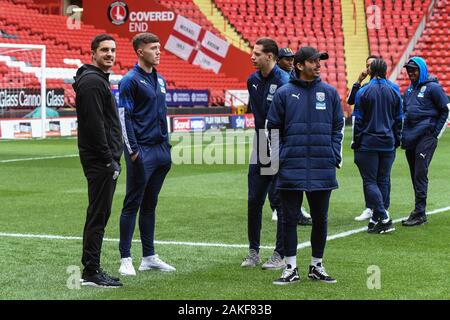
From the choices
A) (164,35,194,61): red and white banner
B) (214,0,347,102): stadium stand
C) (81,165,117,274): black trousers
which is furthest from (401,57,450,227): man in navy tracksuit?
(214,0,347,102): stadium stand

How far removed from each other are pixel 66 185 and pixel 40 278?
27.9 ft

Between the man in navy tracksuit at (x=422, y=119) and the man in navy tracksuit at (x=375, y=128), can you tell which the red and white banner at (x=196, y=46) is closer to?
the man in navy tracksuit at (x=422, y=119)

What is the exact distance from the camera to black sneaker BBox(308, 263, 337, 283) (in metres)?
8.08

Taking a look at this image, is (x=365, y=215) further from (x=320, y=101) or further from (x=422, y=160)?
(x=320, y=101)

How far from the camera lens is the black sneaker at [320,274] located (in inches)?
318

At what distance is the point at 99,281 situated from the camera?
310 inches

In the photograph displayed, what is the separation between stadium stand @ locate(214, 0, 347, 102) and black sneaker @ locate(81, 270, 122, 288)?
127 feet

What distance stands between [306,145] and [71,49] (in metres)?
34.9

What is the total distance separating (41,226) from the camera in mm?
11555

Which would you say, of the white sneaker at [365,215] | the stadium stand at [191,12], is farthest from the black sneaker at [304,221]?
the stadium stand at [191,12]

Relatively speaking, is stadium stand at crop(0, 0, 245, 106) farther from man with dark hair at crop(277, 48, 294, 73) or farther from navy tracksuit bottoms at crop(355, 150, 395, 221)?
man with dark hair at crop(277, 48, 294, 73)

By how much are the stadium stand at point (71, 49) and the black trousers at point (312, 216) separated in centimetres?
3035

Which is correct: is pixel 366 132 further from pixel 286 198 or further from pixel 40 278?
pixel 40 278

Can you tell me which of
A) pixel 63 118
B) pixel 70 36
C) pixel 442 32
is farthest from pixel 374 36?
pixel 63 118
